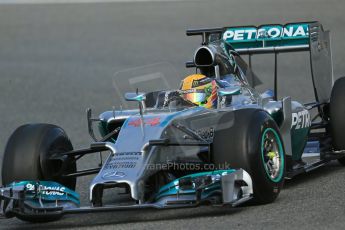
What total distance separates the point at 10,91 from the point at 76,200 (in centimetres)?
963

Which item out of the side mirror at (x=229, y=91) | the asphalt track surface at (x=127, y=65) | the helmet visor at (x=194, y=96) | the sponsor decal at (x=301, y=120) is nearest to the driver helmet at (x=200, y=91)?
the helmet visor at (x=194, y=96)

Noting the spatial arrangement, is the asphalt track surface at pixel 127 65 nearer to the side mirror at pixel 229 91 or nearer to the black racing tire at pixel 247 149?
the black racing tire at pixel 247 149

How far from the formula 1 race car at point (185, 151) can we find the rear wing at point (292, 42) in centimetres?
44

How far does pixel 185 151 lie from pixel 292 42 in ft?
9.89

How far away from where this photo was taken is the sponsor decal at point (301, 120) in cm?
918

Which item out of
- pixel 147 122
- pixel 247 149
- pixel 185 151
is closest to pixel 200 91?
pixel 185 151

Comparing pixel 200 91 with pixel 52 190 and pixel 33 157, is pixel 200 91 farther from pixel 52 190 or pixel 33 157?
pixel 52 190

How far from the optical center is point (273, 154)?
26.9 feet

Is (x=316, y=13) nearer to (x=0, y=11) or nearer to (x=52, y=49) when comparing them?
(x=52, y=49)

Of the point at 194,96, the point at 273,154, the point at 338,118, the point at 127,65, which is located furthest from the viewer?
the point at 127,65

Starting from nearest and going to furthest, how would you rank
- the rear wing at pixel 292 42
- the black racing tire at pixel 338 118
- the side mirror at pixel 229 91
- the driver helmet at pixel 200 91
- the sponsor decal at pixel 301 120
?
the side mirror at pixel 229 91 < the driver helmet at pixel 200 91 < the sponsor decal at pixel 301 120 < the black racing tire at pixel 338 118 < the rear wing at pixel 292 42

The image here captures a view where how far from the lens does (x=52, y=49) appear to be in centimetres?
2069

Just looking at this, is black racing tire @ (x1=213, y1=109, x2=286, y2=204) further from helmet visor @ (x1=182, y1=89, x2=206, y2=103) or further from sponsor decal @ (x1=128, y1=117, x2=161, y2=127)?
helmet visor @ (x1=182, y1=89, x2=206, y2=103)

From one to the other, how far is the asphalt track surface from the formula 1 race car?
0.70 feet
